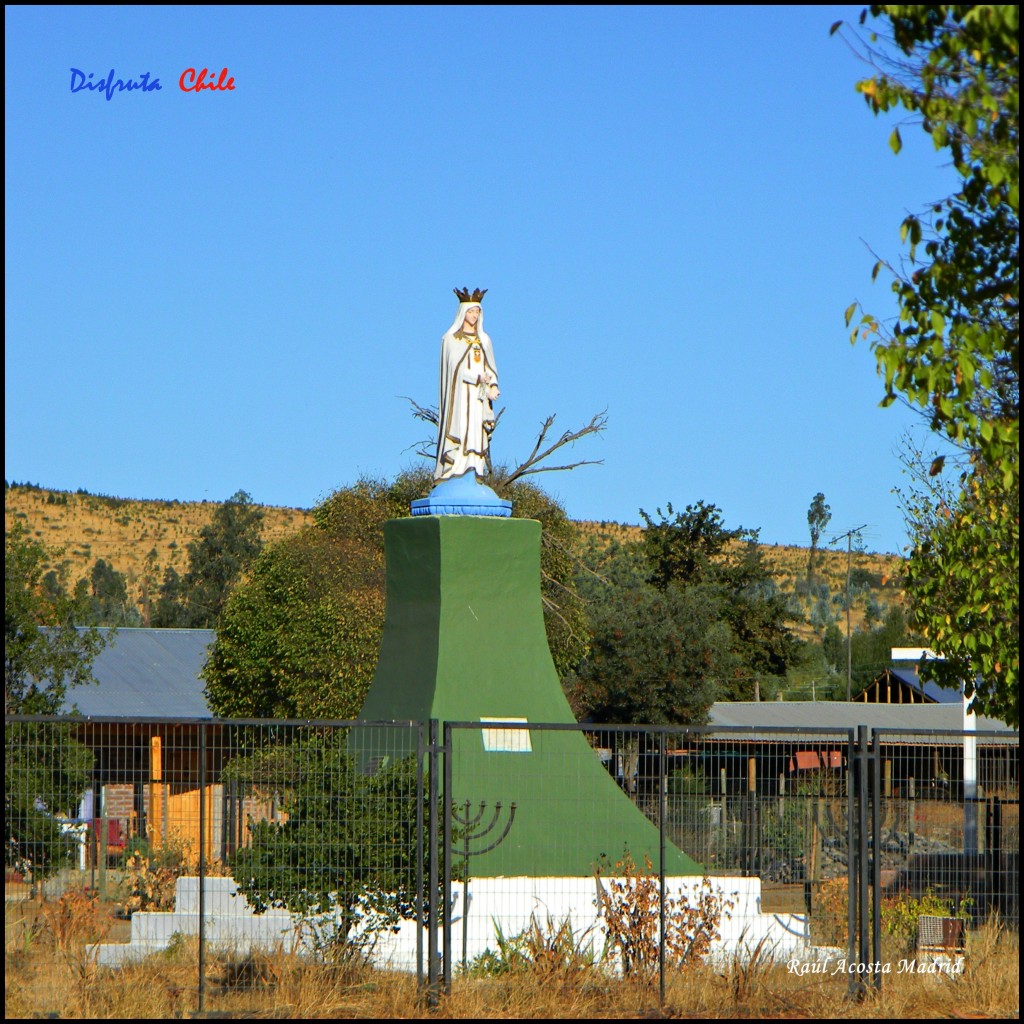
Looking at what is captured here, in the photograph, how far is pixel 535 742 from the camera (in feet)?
45.0

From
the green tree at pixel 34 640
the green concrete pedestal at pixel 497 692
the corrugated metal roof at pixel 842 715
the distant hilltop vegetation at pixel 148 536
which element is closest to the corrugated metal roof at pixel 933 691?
the corrugated metal roof at pixel 842 715

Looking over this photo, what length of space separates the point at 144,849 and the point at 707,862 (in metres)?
8.22

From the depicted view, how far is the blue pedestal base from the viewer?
14.2 meters

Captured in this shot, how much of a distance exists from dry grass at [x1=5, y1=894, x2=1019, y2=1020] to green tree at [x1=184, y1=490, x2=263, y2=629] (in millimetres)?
47759

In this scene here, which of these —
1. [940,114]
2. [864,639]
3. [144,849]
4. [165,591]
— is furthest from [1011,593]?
[165,591]

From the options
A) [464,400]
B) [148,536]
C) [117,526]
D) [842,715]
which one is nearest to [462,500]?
[464,400]

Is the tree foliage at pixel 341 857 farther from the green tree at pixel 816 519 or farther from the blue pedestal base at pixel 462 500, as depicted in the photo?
the green tree at pixel 816 519

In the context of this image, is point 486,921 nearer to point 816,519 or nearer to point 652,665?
point 652,665

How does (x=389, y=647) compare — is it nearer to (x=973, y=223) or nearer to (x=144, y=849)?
(x=144, y=849)

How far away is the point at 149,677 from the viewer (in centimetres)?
3478

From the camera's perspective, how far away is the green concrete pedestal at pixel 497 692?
1312 cm

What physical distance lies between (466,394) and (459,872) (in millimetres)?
4756

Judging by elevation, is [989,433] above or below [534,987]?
above

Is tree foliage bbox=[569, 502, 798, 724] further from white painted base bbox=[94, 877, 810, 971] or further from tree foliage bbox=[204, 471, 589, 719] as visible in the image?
white painted base bbox=[94, 877, 810, 971]
